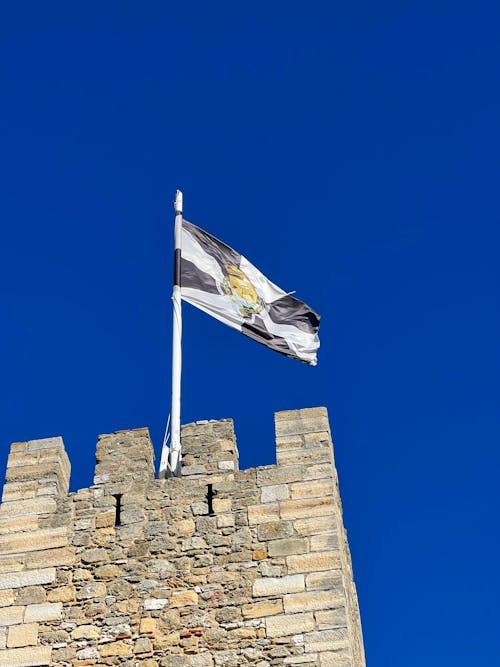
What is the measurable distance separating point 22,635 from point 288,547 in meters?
2.34

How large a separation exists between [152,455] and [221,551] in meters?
1.28

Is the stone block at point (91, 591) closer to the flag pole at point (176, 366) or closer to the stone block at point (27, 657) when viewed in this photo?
the stone block at point (27, 657)

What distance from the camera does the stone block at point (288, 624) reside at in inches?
352

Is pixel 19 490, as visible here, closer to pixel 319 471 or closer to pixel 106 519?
pixel 106 519

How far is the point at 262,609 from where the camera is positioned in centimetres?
909

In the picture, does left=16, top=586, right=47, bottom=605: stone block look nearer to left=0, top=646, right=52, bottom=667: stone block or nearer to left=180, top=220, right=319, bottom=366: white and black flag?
left=0, top=646, right=52, bottom=667: stone block

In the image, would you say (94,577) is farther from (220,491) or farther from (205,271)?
(205,271)

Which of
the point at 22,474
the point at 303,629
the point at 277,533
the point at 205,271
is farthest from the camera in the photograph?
the point at 205,271

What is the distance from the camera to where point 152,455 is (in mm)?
10289

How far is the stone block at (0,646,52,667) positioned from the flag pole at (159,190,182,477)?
75.5 inches

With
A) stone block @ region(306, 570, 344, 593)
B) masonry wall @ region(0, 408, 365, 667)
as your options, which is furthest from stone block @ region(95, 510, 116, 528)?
stone block @ region(306, 570, 344, 593)

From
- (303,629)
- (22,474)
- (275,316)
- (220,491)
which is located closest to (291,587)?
(303,629)

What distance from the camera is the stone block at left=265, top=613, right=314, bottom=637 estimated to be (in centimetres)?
895

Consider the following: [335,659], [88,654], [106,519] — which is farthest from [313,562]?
[88,654]
